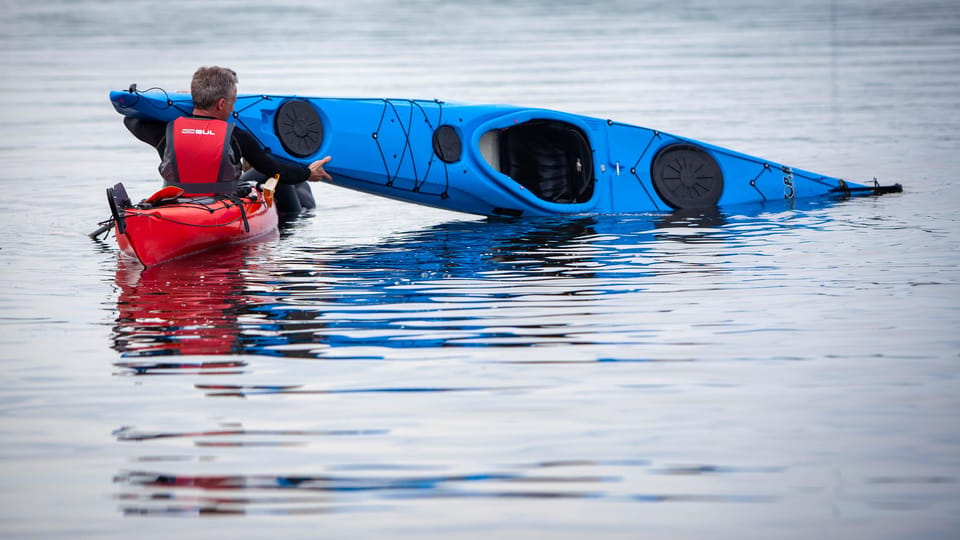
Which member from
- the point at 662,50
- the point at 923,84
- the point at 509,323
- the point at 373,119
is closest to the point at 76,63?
the point at 662,50

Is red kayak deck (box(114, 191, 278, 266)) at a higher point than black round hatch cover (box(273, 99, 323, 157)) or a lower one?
lower

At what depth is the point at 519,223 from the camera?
11.1m

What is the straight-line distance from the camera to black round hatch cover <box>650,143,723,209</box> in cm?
1174

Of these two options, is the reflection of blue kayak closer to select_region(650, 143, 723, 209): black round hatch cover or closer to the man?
select_region(650, 143, 723, 209): black round hatch cover

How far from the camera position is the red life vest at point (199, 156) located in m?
9.05

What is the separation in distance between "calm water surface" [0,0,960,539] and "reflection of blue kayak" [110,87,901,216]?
39 centimetres

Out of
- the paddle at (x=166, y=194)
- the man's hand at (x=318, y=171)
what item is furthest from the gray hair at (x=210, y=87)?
the man's hand at (x=318, y=171)

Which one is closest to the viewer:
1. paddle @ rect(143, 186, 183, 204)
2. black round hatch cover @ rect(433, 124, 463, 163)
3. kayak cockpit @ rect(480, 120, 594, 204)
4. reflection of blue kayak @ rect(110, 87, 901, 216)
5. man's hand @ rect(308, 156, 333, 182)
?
paddle @ rect(143, 186, 183, 204)

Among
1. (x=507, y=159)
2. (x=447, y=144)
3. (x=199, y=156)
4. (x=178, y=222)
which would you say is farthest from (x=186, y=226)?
(x=507, y=159)

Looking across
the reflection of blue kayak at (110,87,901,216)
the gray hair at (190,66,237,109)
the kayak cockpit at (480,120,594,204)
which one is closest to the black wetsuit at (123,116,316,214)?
the reflection of blue kayak at (110,87,901,216)

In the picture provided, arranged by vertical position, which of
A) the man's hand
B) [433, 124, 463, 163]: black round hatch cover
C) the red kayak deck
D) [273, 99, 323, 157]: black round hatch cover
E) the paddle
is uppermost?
[273, 99, 323, 157]: black round hatch cover

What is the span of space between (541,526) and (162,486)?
4.61ft

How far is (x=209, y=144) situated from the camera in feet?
29.9

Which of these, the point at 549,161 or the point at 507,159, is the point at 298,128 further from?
the point at 549,161
